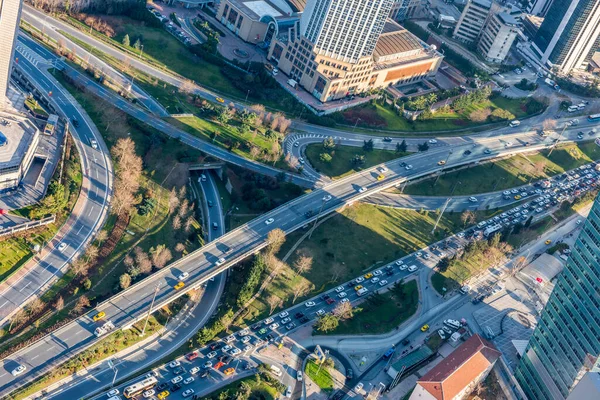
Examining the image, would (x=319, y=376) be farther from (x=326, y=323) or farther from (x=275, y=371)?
(x=326, y=323)

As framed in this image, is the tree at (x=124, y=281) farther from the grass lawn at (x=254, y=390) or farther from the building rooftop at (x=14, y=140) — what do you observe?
the building rooftop at (x=14, y=140)

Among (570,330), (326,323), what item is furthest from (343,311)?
(570,330)

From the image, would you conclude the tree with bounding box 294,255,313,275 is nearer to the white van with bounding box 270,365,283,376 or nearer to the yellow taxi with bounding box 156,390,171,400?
the white van with bounding box 270,365,283,376

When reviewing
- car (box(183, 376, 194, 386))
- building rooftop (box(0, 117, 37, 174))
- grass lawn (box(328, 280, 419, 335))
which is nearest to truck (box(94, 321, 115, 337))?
car (box(183, 376, 194, 386))

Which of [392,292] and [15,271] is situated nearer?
[15,271]

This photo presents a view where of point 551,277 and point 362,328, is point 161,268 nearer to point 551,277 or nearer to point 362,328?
point 362,328

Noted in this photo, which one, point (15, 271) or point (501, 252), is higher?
point (501, 252)

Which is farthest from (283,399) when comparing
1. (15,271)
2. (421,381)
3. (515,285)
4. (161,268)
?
(515,285)
